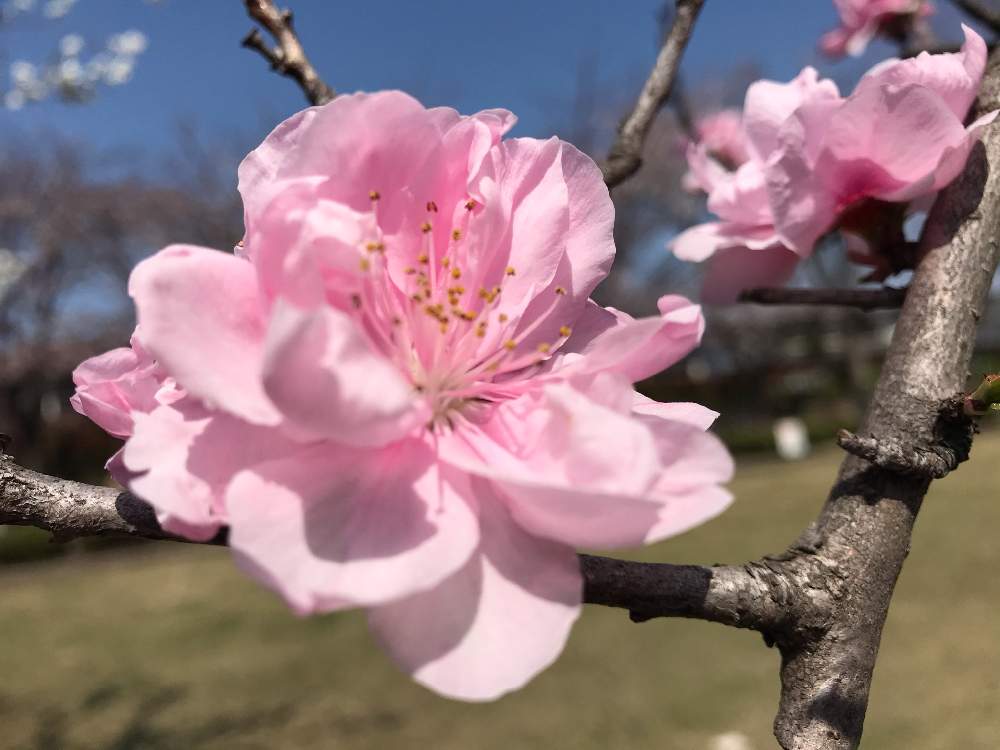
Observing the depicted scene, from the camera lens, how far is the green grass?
4.39 metres

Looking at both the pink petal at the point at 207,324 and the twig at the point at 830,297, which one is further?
the twig at the point at 830,297

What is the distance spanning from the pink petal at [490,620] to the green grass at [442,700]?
3.91 metres

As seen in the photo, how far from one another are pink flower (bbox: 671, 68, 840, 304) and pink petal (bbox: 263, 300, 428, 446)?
0.57 metres

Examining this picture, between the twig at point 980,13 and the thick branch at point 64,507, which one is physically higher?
the twig at point 980,13

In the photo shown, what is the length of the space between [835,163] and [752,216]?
113mm

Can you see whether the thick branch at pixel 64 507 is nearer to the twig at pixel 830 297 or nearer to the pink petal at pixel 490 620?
the pink petal at pixel 490 620

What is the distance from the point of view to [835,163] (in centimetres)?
82

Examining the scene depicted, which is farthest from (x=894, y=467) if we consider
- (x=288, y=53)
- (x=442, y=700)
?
(x=442, y=700)

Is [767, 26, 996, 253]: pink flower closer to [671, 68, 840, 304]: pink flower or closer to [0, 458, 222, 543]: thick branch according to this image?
[671, 68, 840, 304]: pink flower

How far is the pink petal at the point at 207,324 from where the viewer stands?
46 cm

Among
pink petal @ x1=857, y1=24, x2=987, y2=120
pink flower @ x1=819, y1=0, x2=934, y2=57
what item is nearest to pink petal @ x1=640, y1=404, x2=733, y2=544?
pink petal @ x1=857, y1=24, x2=987, y2=120

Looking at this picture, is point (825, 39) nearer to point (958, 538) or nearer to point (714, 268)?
point (714, 268)

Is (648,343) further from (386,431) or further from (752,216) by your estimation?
(752,216)

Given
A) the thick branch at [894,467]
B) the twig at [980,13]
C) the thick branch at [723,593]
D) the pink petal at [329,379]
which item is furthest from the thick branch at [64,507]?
the twig at [980,13]
